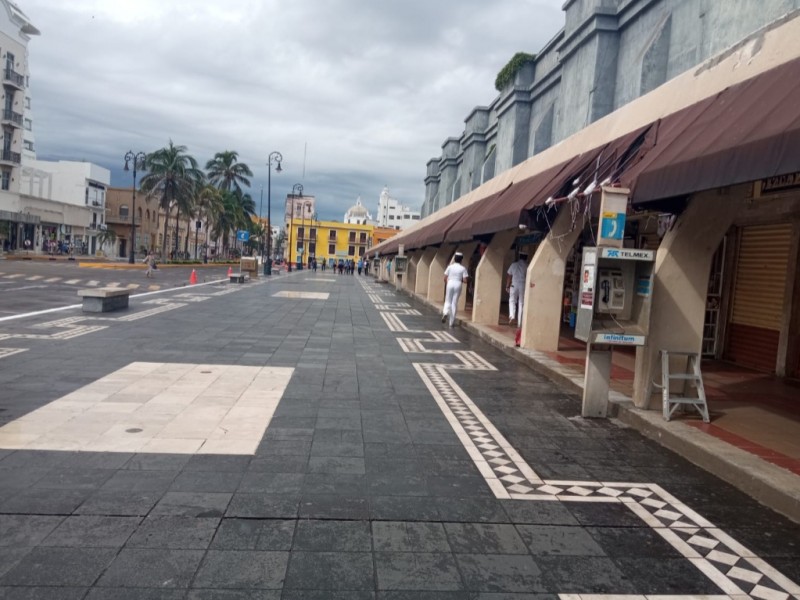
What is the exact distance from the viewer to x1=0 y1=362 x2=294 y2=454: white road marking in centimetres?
530

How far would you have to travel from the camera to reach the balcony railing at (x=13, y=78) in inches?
2019

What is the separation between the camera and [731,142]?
5.02 meters

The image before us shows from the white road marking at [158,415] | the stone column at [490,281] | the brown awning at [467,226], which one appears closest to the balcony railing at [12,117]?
the brown awning at [467,226]

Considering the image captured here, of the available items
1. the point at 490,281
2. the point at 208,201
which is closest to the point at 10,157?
the point at 208,201

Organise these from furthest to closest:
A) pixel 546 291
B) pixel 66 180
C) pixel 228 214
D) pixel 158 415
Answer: pixel 228 214 → pixel 66 180 → pixel 546 291 → pixel 158 415

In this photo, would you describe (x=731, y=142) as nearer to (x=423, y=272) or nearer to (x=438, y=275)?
(x=438, y=275)

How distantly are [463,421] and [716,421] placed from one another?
103 inches

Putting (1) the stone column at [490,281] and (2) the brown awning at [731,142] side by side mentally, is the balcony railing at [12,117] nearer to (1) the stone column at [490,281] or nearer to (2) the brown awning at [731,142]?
(1) the stone column at [490,281]

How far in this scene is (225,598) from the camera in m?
3.02

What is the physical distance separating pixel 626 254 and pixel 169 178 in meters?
58.4

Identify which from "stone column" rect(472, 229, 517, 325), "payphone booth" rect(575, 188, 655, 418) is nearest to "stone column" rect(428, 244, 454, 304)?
"stone column" rect(472, 229, 517, 325)

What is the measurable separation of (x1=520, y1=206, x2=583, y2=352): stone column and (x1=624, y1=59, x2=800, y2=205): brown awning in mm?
4298

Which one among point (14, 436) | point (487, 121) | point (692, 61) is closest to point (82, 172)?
point (487, 121)

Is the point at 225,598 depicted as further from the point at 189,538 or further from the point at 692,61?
the point at 692,61
